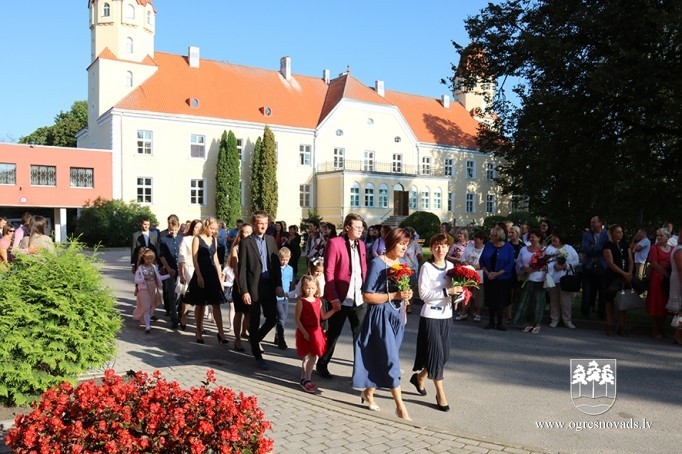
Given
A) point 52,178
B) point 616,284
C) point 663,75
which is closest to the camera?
point 616,284

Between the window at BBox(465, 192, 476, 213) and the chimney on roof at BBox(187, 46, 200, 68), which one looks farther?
the window at BBox(465, 192, 476, 213)

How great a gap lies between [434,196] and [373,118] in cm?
944

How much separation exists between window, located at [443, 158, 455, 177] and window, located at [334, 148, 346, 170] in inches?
493

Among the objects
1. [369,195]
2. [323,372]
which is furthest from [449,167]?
[323,372]

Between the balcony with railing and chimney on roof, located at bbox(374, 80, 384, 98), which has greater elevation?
chimney on roof, located at bbox(374, 80, 384, 98)

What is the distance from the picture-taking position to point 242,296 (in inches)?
321

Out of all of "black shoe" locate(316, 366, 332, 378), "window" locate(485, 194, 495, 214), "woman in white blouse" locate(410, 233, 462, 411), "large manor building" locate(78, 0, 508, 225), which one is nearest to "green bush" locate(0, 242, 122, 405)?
"black shoe" locate(316, 366, 332, 378)

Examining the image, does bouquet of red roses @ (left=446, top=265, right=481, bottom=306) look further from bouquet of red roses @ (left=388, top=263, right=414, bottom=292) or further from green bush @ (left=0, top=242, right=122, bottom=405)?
green bush @ (left=0, top=242, right=122, bottom=405)

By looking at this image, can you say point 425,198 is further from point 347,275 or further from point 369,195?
point 347,275

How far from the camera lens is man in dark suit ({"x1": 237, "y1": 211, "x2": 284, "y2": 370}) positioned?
807cm

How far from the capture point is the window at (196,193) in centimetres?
4481

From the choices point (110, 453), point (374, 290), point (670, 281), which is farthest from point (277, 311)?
point (670, 281)

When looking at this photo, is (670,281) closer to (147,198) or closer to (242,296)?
(242,296)

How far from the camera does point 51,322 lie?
5.59 metres
